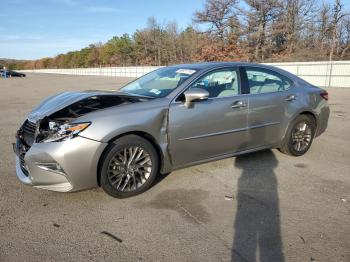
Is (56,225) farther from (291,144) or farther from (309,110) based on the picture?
(309,110)

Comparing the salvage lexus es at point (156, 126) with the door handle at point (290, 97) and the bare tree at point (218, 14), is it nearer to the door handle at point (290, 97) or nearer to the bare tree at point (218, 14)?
the door handle at point (290, 97)

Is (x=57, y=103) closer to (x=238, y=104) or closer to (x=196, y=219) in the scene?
(x=196, y=219)

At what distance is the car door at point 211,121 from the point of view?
421cm

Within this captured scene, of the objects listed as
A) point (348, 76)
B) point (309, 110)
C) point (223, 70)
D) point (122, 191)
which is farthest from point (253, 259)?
point (348, 76)

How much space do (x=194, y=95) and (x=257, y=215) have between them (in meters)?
1.58

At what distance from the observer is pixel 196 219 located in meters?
3.50

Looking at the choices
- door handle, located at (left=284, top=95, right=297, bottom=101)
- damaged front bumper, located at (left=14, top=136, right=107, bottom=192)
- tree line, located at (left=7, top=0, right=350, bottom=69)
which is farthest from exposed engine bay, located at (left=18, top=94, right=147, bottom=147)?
tree line, located at (left=7, top=0, right=350, bottom=69)

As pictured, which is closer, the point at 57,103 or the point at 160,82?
the point at 57,103

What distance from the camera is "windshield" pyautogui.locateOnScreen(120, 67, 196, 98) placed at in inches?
175

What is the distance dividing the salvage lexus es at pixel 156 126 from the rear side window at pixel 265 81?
17 mm

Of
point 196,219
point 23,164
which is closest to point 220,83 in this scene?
point 196,219

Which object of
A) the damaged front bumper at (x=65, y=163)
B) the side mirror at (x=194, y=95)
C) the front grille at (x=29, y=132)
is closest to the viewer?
the damaged front bumper at (x=65, y=163)

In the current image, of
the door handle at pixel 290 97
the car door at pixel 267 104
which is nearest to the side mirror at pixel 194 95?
the car door at pixel 267 104

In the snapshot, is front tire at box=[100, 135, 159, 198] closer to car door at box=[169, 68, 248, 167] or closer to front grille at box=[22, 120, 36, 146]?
car door at box=[169, 68, 248, 167]
